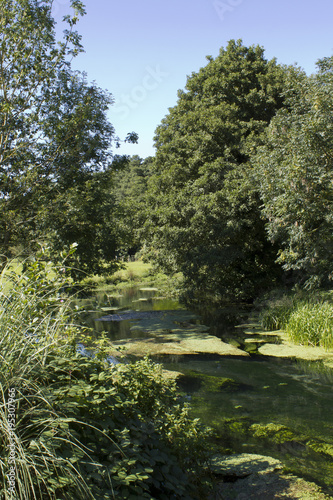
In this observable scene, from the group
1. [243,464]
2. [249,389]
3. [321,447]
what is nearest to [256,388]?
[249,389]

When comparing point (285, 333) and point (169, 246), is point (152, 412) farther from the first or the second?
point (169, 246)

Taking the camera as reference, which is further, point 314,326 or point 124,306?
point 124,306

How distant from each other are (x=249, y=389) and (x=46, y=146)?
783cm

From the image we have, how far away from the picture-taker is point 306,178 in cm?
968

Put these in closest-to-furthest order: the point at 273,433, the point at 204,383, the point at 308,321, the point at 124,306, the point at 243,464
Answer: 1. the point at 243,464
2. the point at 273,433
3. the point at 204,383
4. the point at 308,321
5. the point at 124,306

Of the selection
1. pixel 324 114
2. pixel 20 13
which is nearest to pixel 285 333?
pixel 324 114

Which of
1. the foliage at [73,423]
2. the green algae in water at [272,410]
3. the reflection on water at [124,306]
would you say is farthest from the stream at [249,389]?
the foliage at [73,423]

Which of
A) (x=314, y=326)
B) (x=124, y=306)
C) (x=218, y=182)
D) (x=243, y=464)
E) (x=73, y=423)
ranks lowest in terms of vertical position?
(x=243, y=464)

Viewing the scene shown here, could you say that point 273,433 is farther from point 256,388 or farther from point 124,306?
point 124,306

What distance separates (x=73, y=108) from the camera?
460 inches

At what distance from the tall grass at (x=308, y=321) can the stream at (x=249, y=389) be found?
59 centimetres

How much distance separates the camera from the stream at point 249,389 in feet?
16.2

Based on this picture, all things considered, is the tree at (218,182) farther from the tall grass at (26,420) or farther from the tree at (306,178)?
the tall grass at (26,420)

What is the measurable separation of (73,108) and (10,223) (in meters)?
4.37
